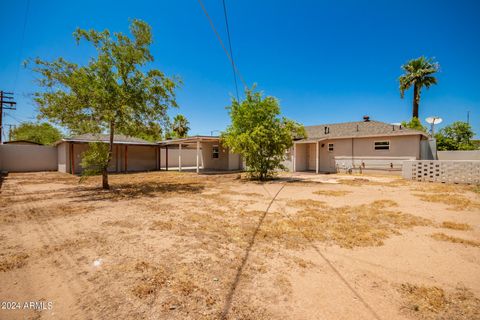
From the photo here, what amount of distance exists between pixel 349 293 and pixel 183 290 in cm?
207

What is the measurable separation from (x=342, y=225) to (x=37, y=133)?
173 ft

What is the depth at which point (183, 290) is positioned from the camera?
2867 mm

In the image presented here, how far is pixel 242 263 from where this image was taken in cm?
361

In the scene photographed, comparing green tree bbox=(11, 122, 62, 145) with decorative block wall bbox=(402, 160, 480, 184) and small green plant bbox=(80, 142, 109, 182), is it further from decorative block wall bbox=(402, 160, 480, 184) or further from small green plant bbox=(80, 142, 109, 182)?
decorative block wall bbox=(402, 160, 480, 184)

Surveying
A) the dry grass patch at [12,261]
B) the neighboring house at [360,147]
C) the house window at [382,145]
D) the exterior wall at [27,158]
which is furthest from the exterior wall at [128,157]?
the house window at [382,145]

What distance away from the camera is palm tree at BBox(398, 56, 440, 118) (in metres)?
24.5

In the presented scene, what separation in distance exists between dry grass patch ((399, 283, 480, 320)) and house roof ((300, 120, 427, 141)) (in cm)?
1633

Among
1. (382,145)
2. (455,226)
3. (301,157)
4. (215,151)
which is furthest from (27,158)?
(382,145)

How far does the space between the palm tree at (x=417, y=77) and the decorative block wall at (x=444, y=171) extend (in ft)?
52.6

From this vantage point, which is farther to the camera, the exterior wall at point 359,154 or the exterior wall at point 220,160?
the exterior wall at point 220,160

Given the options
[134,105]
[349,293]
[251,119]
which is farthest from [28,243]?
[251,119]

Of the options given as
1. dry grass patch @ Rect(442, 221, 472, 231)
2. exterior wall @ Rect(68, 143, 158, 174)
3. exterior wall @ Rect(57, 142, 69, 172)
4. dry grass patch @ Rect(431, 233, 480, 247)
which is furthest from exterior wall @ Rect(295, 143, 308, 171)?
exterior wall @ Rect(57, 142, 69, 172)

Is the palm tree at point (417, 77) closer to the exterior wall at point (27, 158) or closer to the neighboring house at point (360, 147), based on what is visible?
the neighboring house at point (360, 147)

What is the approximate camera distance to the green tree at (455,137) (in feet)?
92.7
